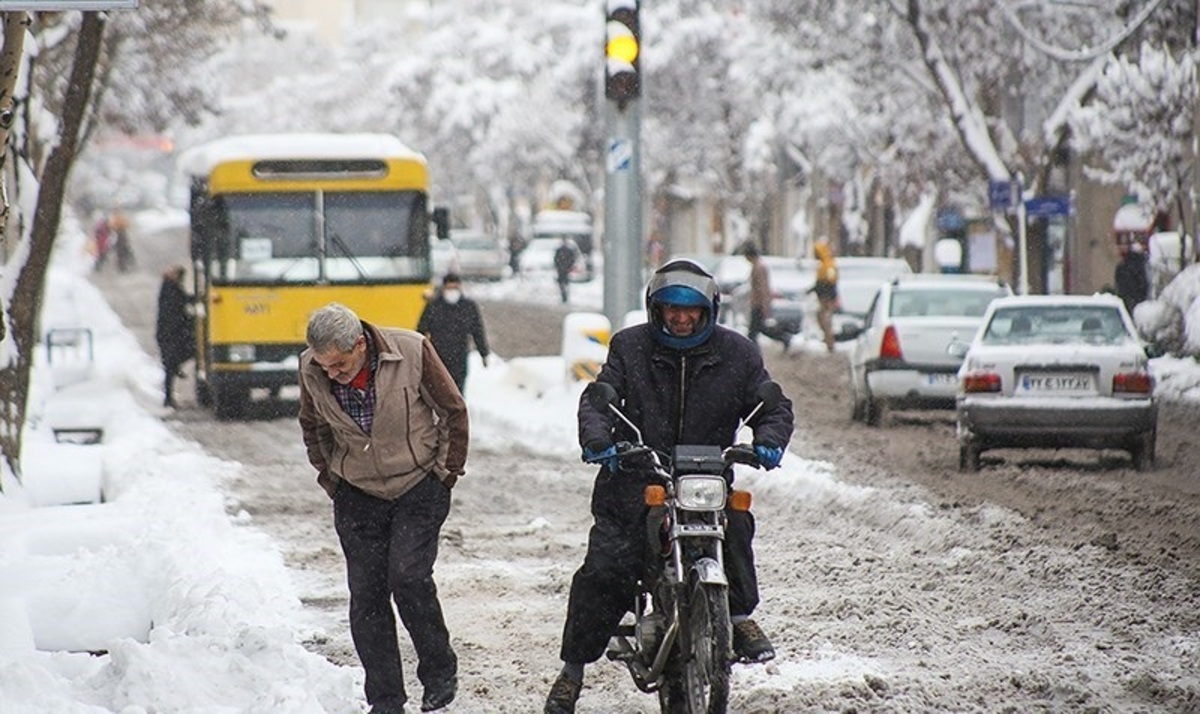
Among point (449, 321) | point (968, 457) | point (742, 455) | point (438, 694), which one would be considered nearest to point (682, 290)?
point (742, 455)

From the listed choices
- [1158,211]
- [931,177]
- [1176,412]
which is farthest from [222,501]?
[931,177]

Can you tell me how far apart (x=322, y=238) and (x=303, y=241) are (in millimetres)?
216

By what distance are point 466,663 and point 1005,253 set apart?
45849mm

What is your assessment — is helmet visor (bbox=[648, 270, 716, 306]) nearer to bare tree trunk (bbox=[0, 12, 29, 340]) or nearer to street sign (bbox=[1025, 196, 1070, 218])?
bare tree trunk (bbox=[0, 12, 29, 340])

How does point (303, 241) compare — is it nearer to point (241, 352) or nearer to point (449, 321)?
point (241, 352)

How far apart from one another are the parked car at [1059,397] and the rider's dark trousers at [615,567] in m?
9.04

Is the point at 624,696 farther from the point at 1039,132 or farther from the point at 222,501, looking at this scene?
the point at 1039,132

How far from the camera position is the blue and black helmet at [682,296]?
718 centimetres

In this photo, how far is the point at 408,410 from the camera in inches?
306

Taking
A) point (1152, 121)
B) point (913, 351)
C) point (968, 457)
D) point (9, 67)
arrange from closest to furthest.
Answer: point (9, 67), point (968, 457), point (913, 351), point (1152, 121)

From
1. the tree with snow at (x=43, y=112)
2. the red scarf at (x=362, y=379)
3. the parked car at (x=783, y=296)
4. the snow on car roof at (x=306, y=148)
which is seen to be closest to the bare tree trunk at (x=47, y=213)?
the tree with snow at (x=43, y=112)

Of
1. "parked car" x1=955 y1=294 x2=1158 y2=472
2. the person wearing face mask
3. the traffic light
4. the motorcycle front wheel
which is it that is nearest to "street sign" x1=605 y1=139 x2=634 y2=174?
the traffic light

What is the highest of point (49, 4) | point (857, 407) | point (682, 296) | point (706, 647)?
point (49, 4)

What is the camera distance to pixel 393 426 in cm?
774
